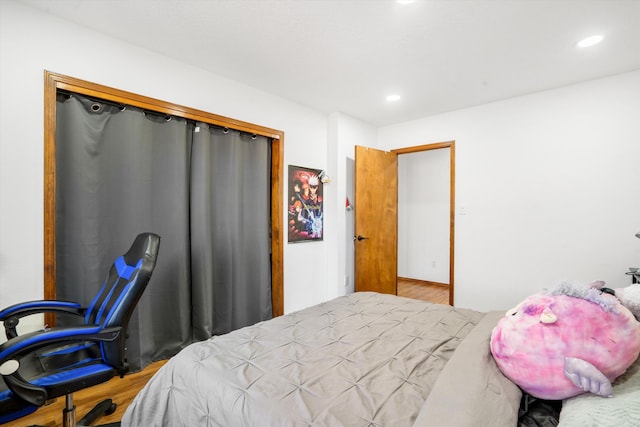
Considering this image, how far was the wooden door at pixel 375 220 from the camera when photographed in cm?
381

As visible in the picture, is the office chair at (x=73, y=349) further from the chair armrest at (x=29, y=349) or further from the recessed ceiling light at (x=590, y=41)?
the recessed ceiling light at (x=590, y=41)

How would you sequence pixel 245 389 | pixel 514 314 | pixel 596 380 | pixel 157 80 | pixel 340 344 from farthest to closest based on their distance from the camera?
pixel 157 80, pixel 340 344, pixel 514 314, pixel 245 389, pixel 596 380

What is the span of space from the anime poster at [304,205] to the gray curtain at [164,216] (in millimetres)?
303

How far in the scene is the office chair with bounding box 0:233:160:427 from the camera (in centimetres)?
120

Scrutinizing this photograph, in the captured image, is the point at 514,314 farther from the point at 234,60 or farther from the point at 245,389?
the point at 234,60

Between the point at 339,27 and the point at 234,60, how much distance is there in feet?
3.24

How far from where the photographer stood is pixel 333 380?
3.83ft

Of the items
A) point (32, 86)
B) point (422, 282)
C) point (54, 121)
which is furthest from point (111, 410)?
point (422, 282)

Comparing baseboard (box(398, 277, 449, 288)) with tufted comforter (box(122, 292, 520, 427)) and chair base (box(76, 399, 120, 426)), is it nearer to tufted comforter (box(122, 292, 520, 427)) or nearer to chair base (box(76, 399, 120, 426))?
tufted comforter (box(122, 292, 520, 427))

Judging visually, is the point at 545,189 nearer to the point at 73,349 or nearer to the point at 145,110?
the point at 145,110

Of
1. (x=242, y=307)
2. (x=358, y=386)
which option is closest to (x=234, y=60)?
(x=242, y=307)

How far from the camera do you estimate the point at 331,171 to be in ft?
12.7

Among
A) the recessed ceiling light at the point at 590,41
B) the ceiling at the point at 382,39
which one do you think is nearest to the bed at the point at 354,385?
the ceiling at the point at 382,39

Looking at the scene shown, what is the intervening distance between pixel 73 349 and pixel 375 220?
324 centimetres
